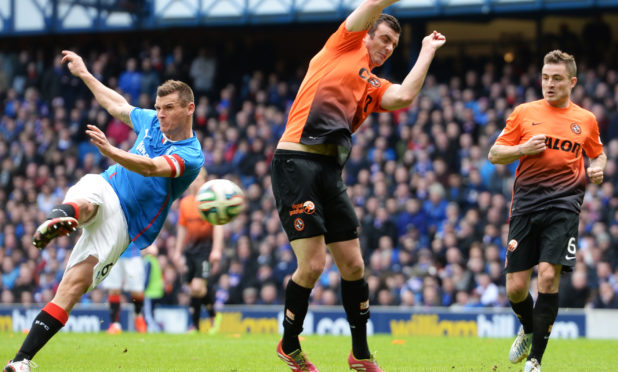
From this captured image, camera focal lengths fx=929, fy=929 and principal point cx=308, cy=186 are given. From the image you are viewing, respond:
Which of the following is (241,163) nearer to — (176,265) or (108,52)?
(176,265)

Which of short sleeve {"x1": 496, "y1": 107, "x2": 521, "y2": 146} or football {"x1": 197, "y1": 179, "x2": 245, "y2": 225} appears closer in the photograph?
short sleeve {"x1": 496, "y1": 107, "x2": 521, "y2": 146}

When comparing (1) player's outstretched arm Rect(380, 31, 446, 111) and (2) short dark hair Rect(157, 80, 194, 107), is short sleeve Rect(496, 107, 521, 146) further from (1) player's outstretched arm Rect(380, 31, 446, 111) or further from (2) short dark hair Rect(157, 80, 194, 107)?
(2) short dark hair Rect(157, 80, 194, 107)

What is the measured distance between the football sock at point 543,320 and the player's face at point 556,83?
1724mm

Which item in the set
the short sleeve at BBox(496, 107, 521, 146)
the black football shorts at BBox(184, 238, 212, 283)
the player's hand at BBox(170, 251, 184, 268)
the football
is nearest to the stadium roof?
the player's hand at BBox(170, 251, 184, 268)

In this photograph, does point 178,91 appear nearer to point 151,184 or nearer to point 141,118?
point 141,118

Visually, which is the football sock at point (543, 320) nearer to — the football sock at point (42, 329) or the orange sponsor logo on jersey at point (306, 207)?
the orange sponsor logo on jersey at point (306, 207)

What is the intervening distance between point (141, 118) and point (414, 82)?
8.18 feet

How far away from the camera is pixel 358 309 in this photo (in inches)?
293

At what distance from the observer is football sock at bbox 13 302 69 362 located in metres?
6.92

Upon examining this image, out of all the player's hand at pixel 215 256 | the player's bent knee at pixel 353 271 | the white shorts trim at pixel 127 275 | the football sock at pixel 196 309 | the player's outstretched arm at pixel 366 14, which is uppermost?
the player's outstretched arm at pixel 366 14

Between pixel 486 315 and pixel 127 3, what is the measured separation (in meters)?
14.1

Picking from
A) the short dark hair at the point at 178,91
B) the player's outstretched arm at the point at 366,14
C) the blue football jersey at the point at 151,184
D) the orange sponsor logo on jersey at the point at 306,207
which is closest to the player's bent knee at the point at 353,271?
the orange sponsor logo on jersey at the point at 306,207

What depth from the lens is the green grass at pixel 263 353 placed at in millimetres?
8586

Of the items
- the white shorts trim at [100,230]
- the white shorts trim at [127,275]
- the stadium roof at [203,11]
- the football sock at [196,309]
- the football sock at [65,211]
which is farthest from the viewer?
the stadium roof at [203,11]
